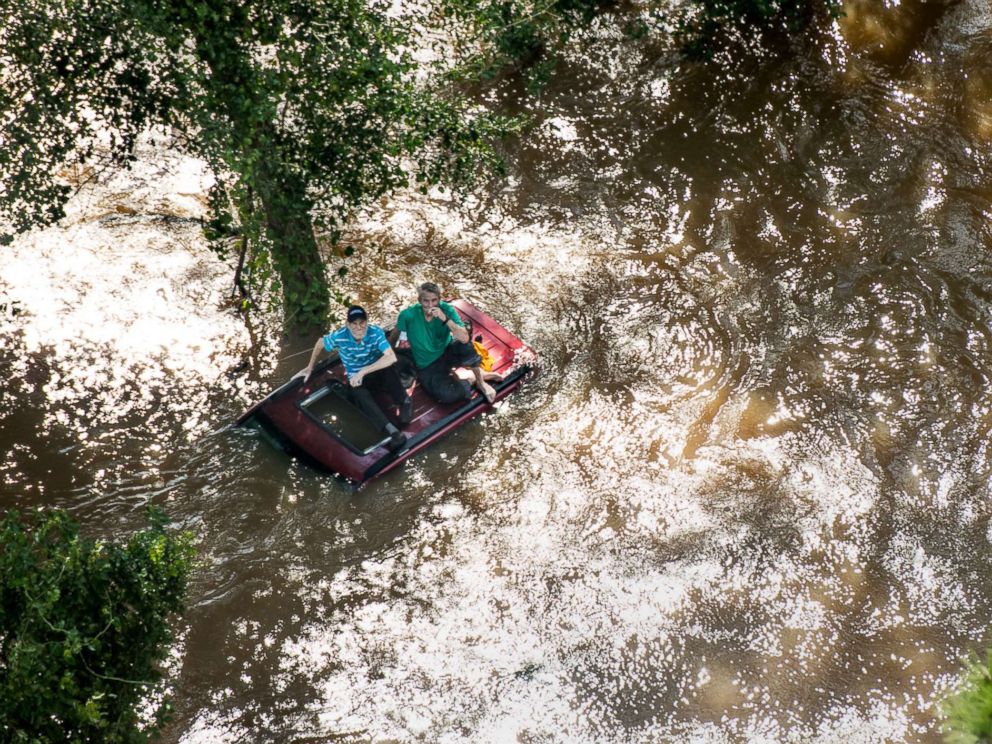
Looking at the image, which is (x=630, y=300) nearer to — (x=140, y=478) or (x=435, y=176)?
(x=435, y=176)

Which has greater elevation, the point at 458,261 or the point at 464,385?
the point at 458,261

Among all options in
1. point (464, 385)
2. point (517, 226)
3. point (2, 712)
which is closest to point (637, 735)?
point (464, 385)

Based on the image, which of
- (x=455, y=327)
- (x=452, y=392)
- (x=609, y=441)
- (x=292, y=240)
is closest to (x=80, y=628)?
(x=292, y=240)

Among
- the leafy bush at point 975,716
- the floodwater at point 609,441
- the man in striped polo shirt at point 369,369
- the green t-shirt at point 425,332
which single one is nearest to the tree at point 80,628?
the floodwater at point 609,441

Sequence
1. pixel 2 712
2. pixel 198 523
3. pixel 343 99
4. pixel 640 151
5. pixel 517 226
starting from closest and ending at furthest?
pixel 2 712 < pixel 343 99 < pixel 198 523 < pixel 517 226 < pixel 640 151

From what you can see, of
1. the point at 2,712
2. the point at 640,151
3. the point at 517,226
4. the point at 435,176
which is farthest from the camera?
the point at 640,151
